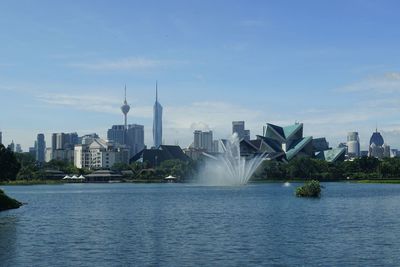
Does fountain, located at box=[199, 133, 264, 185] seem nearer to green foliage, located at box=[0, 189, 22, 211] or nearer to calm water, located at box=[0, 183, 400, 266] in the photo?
green foliage, located at box=[0, 189, 22, 211]

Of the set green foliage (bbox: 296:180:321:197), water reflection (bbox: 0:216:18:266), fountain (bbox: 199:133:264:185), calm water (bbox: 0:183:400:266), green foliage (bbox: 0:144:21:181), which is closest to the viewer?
calm water (bbox: 0:183:400:266)

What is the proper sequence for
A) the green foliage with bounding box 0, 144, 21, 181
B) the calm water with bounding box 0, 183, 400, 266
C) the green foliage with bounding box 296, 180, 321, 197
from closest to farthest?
the calm water with bounding box 0, 183, 400, 266 → the green foliage with bounding box 0, 144, 21, 181 → the green foliage with bounding box 296, 180, 321, 197

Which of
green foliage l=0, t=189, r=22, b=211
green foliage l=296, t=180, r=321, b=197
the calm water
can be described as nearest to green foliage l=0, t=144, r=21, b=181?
green foliage l=0, t=189, r=22, b=211

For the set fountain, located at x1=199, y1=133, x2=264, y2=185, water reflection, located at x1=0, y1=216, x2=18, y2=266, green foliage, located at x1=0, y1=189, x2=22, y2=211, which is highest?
fountain, located at x1=199, y1=133, x2=264, y2=185

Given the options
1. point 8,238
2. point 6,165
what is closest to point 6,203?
point 6,165

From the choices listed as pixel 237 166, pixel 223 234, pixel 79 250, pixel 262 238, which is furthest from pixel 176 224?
pixel 237 166

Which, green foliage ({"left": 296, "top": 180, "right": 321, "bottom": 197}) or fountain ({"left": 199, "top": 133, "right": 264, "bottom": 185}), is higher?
fountain ({"left": 199, "top": 133, "right": 264, "bottom": 185})

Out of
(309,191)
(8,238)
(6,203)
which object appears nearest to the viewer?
(8,238)

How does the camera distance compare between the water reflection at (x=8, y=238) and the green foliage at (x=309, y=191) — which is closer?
the water reflection at (x=8, y=238)

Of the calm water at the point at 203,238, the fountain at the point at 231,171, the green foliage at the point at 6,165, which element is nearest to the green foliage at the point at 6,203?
the green foliage at the point at 6,165

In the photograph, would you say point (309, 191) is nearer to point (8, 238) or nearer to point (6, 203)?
point (6, 203)

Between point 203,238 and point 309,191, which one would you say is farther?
point 309,191

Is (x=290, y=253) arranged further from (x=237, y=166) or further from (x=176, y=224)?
(x=237, y=166)

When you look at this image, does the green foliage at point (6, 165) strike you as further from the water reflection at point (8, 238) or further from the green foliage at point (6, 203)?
the water reflection at point (8, 238)
